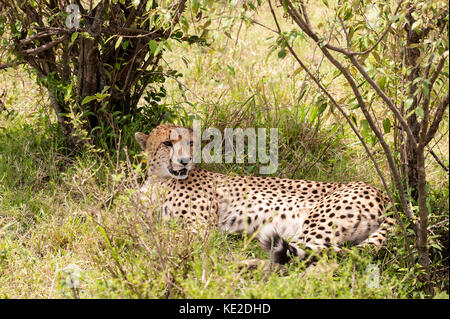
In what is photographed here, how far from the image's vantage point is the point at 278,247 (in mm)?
2914

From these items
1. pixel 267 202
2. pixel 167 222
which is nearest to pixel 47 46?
pixel 167 222

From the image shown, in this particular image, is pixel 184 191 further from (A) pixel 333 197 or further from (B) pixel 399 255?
(B) pixel 399 255

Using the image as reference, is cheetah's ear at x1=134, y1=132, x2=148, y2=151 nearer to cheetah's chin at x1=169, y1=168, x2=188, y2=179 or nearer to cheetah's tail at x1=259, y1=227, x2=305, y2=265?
cheetah's chin at x1=169, y1=168, x2=188, y2=179

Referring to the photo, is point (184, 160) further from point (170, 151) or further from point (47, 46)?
point (47, 46)

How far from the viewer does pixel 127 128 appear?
4348 millimetres

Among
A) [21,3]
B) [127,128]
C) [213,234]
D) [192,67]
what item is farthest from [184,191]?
[192,67]

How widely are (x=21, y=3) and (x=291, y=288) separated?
2681mm

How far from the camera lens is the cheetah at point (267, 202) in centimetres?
326

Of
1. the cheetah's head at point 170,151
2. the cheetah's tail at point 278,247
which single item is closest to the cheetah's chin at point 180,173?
the cheetah's head at point 170,151

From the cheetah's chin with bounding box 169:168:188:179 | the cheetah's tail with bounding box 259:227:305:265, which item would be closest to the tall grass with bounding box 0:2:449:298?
the cheetah's tail with bounding box 259:227:305:265

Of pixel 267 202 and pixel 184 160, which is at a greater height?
pixel 184 160

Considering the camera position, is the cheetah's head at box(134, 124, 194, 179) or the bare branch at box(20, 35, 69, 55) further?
the bare branch at box(20, 35, 69, 55)

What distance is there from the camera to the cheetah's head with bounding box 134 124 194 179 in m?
3.74

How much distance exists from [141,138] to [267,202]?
3.07 feet
